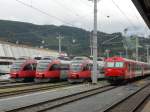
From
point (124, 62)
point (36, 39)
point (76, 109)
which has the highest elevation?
point (36, 39)

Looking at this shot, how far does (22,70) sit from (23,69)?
0.49 ft

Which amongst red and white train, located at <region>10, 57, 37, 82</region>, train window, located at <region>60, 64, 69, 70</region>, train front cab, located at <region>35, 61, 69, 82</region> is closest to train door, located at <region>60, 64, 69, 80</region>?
train window, located at <region>60, 64, 69, 70</region>

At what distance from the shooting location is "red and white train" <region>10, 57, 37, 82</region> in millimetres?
44656

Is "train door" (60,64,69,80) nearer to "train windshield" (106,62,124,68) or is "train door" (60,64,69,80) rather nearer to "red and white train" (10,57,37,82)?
"red and white train" (10,57,37,82)

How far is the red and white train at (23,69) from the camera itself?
4466 centimetres

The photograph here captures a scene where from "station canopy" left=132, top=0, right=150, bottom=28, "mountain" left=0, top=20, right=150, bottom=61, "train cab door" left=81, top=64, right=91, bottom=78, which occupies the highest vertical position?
"mountain" left=0, top=20, right=150, bottom=61

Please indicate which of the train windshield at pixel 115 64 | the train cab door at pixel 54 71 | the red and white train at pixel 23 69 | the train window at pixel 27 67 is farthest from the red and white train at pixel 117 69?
the train window at pixel 27 67

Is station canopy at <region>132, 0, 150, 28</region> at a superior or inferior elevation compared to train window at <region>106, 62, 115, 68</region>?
superior

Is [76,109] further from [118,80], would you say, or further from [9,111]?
[118,80]

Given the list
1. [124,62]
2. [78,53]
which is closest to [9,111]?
[124,62]

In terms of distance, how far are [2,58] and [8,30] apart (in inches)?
3643

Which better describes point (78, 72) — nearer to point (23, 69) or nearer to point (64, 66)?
point (64, 66)

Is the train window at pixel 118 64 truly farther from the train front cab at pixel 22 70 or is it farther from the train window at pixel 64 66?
the train front cab at pixel 22 70

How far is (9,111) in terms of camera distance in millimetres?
17750
